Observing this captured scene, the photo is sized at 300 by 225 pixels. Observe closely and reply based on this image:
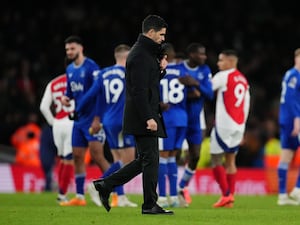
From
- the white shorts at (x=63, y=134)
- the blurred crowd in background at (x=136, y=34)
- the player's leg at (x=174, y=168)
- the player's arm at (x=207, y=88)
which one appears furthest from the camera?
the blurred crowd in background at (x=136, y=34)

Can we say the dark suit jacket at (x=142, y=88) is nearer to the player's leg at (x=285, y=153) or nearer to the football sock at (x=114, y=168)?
the football sock at (x=114, y=168)

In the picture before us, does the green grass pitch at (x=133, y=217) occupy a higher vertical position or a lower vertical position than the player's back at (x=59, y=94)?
lower

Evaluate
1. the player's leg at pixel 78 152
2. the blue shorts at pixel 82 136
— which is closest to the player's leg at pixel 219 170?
the blue shorts at pixel 82 136

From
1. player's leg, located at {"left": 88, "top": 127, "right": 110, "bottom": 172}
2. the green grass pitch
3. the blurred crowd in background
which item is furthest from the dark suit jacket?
the blurred crowd in background

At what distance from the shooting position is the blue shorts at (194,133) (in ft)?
51.9

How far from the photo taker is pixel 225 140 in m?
15.8

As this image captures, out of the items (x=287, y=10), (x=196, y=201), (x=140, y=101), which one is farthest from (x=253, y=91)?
(x=140, y=101)

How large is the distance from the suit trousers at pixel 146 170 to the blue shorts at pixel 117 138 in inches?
119

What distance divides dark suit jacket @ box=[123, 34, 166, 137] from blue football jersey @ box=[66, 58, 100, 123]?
3667 millimetres

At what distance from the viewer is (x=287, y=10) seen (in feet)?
104

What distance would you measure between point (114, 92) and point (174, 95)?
3.06 ft

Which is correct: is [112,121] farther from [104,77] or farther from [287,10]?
[287,10]

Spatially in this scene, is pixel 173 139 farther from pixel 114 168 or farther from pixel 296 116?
pixel 296 116

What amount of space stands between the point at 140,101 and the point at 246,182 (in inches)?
473
